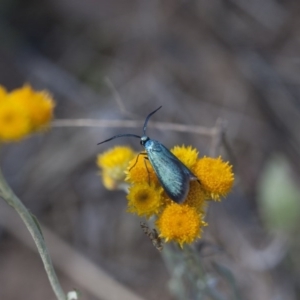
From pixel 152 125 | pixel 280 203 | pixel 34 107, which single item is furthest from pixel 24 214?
pixel 280 203

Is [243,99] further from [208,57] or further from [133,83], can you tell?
[133,83]

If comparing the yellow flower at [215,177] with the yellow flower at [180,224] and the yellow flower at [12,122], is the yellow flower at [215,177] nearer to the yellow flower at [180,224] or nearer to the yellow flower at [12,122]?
the yellow flower at [180,224]

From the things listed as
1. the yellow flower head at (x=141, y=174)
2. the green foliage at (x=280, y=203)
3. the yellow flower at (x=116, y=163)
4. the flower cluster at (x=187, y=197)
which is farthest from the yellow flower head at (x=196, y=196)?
the green foliage at (x=280, y=203)

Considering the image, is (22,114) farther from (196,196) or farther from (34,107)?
(196,196)

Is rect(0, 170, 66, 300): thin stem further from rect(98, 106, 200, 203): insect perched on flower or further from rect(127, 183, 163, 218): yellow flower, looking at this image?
rect(98, 106, 200, 203): insect perched on flower

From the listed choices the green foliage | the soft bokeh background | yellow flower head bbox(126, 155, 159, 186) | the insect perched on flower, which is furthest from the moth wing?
the green foliage

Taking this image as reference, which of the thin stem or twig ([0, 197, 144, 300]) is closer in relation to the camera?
the thin stem
